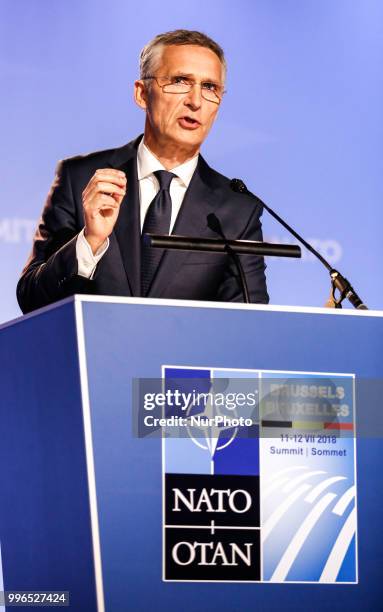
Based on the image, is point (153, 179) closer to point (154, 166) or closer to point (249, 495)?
point (154, 166)

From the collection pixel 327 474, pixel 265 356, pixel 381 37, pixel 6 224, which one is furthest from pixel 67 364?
pixel 381 37

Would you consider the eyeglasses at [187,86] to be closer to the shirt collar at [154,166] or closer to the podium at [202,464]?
the shirt collar at [154,166]

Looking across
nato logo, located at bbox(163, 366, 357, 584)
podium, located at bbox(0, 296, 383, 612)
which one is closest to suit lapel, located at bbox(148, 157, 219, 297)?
podium, located at bbox(0, 296, 383, 612)

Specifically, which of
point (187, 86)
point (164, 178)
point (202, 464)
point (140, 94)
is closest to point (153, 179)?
point (164, 178)

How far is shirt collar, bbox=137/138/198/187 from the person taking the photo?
355cm

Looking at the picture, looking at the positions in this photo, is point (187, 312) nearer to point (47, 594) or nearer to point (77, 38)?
point (47, 594)

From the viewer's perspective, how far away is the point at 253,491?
2.35m

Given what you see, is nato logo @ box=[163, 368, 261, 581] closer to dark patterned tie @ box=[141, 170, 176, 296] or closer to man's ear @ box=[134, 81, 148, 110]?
dark patterned tie @ box=[141, 170, 176, 296]

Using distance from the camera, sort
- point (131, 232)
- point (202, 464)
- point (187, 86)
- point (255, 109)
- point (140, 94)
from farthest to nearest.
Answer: point (255, 109) < point (140, 94) < point (187, 86) < point (131, 232) < point (202, 464)

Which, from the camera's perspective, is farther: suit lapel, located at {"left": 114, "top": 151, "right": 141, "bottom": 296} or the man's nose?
the man's nose

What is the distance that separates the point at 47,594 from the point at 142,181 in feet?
4.91

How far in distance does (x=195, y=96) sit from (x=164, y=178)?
0.28 m

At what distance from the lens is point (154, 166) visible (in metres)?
3.58

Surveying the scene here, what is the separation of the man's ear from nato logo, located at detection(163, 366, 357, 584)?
5.20 feet
